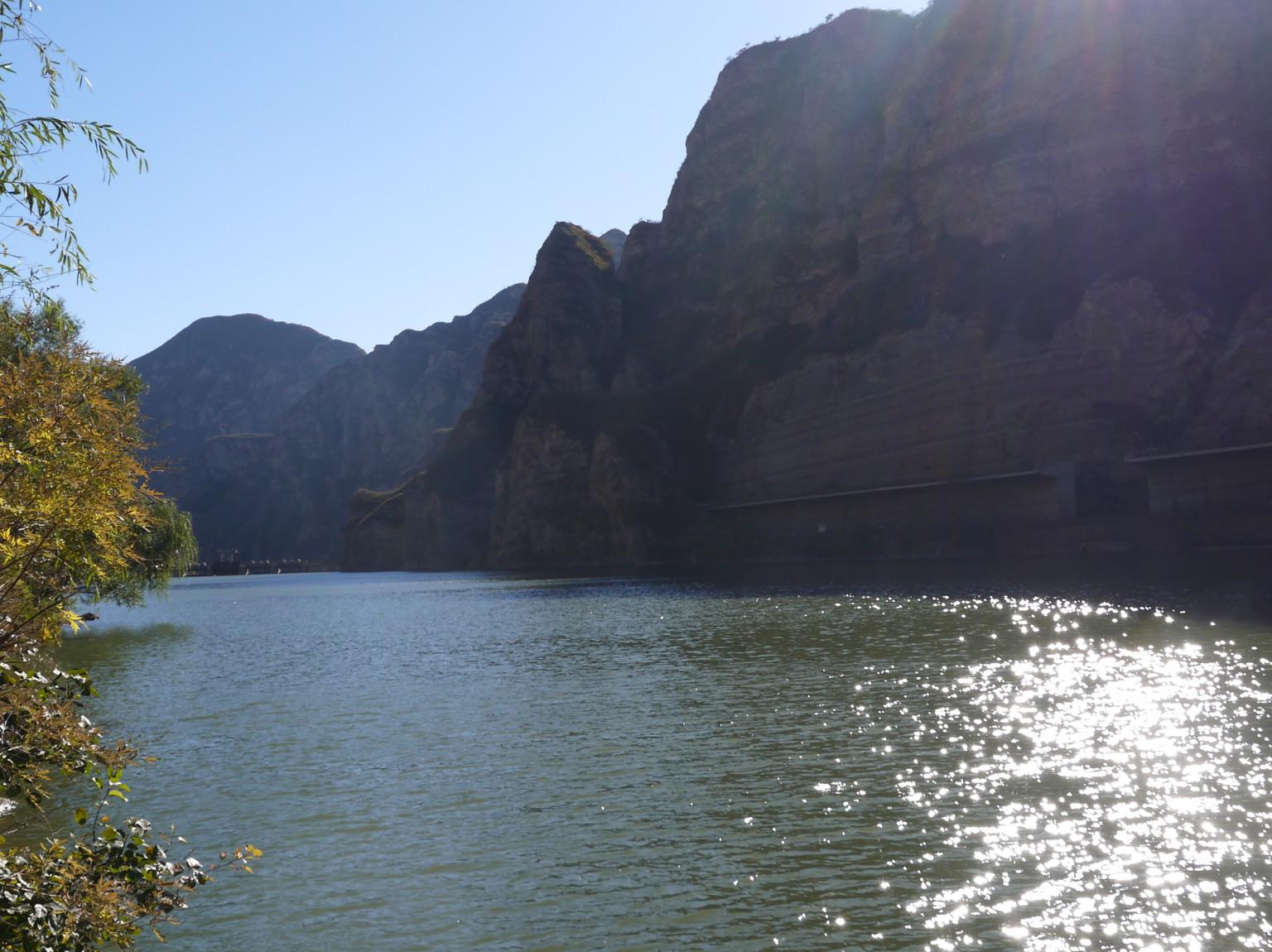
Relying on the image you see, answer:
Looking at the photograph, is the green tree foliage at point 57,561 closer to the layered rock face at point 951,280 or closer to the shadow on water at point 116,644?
the shadow on water at point 116,644

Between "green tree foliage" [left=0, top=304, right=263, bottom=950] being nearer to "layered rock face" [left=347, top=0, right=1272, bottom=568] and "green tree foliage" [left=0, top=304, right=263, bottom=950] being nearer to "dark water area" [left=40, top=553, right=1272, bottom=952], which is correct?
"dark water area" [left=40, top=553, right=1272, bottom=952]

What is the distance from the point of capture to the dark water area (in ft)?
46.7

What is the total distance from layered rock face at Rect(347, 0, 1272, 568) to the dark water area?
6012 centimetres

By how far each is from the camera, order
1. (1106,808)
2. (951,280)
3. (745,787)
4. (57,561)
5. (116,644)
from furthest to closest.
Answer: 1. (951,280)
2. (116,644)
3. (745,787)
4. (1106,808)
5. (57,561)

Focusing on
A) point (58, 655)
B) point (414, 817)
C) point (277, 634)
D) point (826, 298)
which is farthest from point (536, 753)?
point (826, 298)

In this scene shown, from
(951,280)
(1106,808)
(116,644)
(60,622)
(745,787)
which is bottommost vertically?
(116,644)

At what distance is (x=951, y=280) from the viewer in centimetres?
12350

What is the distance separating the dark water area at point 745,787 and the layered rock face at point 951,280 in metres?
60.1

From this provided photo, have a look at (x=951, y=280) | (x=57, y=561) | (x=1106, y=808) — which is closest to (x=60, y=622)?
(x=57, y=561)

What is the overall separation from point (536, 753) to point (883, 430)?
9934cm

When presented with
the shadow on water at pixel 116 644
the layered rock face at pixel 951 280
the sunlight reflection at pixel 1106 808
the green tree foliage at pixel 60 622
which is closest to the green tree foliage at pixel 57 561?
the green tree foliage at pixel 60 622

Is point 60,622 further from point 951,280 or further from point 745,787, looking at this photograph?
point 951,280

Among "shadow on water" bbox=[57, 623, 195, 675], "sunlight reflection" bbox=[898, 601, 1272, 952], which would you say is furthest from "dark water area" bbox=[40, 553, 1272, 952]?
"shadow on water" bbox=[57, 623, 195, 675]

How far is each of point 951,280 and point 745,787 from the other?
111544mm
